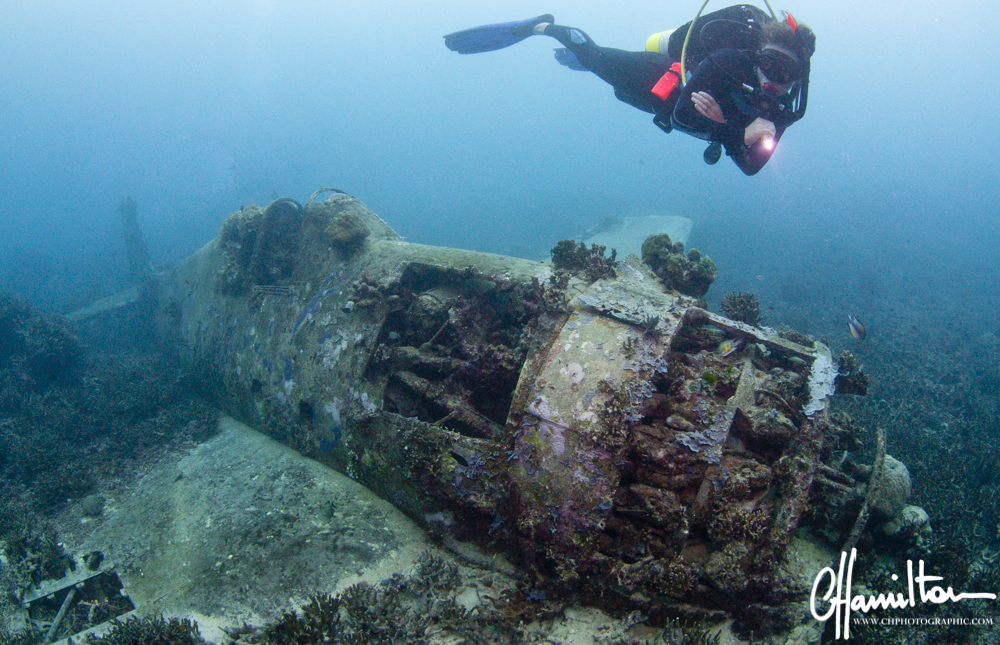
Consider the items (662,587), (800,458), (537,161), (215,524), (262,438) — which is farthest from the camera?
(537,161)

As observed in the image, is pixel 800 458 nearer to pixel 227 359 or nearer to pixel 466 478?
pixel 466 478

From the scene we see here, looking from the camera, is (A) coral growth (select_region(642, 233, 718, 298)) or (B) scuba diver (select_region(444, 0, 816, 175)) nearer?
(B) scuba diver (select_region(444, 0, 816, 175))

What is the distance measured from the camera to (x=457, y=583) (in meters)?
3.96

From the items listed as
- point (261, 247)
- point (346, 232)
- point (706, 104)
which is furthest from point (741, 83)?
point (261, 247)

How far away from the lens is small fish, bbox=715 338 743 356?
4535mm

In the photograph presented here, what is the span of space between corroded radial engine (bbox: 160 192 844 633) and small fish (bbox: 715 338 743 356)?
20mm

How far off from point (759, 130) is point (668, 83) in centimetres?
139

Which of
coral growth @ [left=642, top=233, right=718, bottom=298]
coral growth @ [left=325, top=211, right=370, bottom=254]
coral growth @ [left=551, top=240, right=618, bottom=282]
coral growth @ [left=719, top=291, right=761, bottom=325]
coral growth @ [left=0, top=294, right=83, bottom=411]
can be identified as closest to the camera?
coral growth @ [left=551, top=240, right=618, bottom=282]

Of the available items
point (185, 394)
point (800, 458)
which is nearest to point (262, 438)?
point (185, 394)

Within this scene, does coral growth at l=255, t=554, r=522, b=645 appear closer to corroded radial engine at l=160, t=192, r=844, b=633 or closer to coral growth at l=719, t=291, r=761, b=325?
corroded radial engine at l=160, t=192, r=844, b=633

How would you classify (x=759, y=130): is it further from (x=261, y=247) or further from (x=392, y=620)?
(x=261, y=247)

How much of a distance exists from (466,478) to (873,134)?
776ft

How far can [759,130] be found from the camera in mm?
4500

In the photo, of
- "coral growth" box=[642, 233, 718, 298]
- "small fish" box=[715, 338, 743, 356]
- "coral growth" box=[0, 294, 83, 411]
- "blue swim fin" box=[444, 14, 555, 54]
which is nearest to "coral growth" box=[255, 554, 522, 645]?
"small fish" box=[715, 338, 743, 356]
